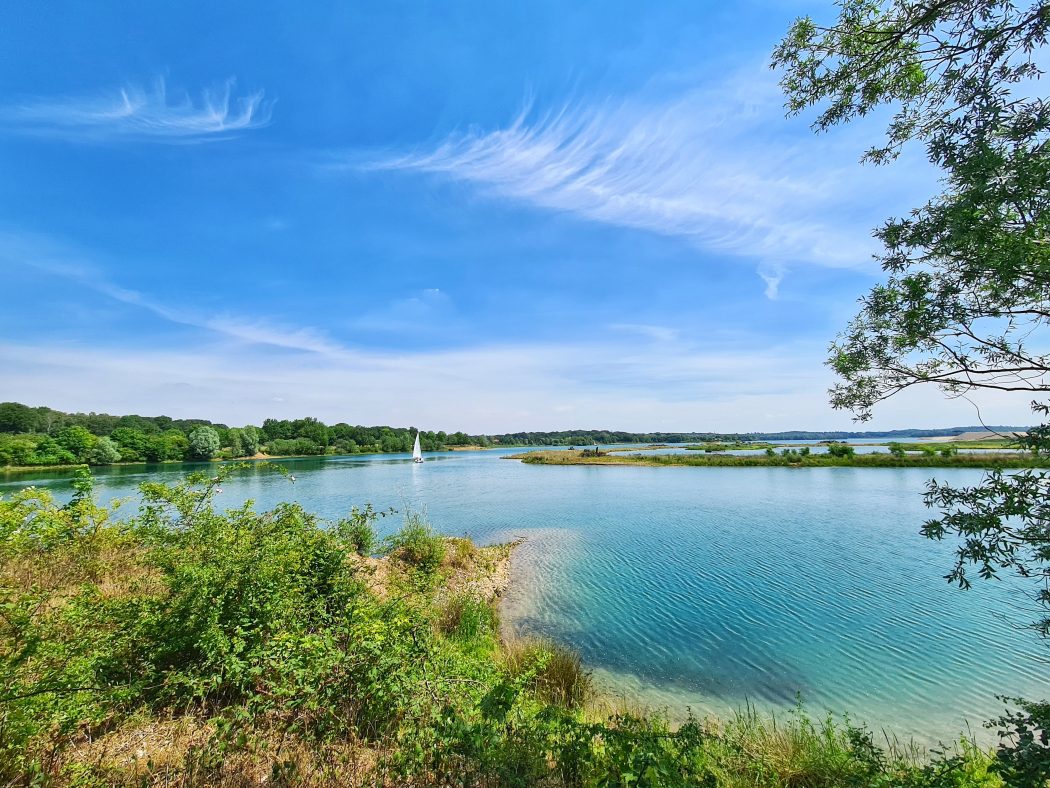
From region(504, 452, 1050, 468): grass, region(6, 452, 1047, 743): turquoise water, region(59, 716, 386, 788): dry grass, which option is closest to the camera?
region(59, 716, 386, 788): dry grass

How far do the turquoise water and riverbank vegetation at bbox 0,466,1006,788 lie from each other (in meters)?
1.55

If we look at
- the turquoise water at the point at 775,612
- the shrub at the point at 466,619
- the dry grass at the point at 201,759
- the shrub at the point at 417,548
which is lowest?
the turquoise water at the point at 775,612

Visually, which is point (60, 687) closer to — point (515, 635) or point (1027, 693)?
point (515, 635)

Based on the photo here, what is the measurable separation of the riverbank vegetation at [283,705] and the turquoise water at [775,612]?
1549mm

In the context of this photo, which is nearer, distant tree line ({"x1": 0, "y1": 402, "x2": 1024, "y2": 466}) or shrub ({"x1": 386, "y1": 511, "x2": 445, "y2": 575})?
shrub ({"x1": 386, "y1": 511, "x2": 445, "y2": 575})

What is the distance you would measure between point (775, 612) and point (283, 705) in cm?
1269

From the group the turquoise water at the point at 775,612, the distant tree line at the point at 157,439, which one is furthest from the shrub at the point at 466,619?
the distant tree line at the point at 157,439

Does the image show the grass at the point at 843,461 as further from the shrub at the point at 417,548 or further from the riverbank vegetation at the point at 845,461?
the shrub at the point at 417,548

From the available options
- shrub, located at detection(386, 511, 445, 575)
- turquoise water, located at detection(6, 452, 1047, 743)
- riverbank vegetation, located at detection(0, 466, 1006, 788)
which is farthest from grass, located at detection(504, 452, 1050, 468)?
riverbank vegetation, located at detection(0, 466, 1006, 788)

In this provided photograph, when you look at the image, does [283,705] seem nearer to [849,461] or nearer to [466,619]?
[466,619]

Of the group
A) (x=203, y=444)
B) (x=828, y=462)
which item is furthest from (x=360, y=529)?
(x=203, y=444)

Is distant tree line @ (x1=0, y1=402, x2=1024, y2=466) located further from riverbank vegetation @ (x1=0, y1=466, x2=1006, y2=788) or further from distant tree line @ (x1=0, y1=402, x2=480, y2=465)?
Result: riverbank vegetation @ (x1=0, y1=466, x2=1006, y2=788)

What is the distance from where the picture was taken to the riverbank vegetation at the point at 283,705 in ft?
10.8

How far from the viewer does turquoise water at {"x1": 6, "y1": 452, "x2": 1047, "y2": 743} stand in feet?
26.1
